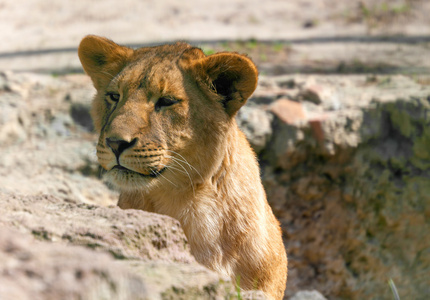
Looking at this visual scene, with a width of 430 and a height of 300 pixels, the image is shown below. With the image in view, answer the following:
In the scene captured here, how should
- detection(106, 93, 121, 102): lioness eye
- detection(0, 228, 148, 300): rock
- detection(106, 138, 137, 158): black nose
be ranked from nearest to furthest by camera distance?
detection(0, 228, 148, 300): rock, detection(106, 138, 137, 158): black nose, detection(106, 93, 121, 102): lioness eye


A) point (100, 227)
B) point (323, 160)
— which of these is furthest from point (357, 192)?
point (100, 227)

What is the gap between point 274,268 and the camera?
137 inches

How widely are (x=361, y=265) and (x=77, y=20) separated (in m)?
7.45

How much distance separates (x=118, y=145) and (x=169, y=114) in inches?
16.2

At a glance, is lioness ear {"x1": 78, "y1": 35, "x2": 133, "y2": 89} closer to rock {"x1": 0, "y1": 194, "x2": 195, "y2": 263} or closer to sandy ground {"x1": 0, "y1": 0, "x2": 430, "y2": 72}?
rock {"x1": 0, "y1": 194, "x2": 195, "y2": 263}

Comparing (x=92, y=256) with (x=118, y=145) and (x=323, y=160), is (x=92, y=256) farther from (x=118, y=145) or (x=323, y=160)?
(x=323, y=160)

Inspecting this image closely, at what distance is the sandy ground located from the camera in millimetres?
8773

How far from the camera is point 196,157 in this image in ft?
10.7

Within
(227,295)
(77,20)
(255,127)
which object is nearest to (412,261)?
(255,127)

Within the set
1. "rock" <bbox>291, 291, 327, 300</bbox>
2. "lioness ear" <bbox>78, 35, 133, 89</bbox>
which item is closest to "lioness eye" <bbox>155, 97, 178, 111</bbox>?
"lioness ear" <bbox>78, 35, 133, 89</bbox>

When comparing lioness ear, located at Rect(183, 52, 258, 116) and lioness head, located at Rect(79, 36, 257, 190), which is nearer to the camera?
lioness head, located at Rect(79, 36, 257, 190)

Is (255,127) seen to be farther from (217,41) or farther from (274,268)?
(217,41)

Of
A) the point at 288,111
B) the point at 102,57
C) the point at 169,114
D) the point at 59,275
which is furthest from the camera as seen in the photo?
the point at 288,111

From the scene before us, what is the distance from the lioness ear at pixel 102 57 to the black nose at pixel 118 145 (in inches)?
32.1
